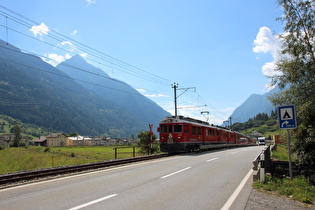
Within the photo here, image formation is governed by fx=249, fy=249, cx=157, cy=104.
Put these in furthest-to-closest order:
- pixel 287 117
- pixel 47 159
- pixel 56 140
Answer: pixel 56 140 → pixel 47 159 → pixel 287 117

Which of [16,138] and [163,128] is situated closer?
[163,128]

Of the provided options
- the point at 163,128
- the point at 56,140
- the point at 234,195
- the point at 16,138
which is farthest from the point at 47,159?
the point at 56,140

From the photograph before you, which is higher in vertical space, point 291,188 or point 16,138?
point 291,188

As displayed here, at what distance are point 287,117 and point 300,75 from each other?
20.8 ft

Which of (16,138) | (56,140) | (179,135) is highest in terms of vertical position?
(179,135)

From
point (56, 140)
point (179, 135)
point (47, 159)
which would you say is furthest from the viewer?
point (56, 140)

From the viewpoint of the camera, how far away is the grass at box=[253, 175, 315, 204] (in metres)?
6.39

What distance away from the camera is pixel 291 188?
286 inches

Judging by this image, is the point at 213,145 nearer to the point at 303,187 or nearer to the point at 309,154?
the point at 309,154

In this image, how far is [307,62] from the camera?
13648 millimetres

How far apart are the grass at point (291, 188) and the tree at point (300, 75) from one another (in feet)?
16.4

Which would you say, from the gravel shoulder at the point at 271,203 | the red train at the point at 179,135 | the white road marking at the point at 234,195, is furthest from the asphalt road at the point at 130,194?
the red train at the point at 179,135

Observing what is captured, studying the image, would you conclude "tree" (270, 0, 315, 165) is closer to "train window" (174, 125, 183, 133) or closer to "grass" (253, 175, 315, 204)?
"grass" (253, 175, 315, 204)

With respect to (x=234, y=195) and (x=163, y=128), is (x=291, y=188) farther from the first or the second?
(x=163, y=128)
